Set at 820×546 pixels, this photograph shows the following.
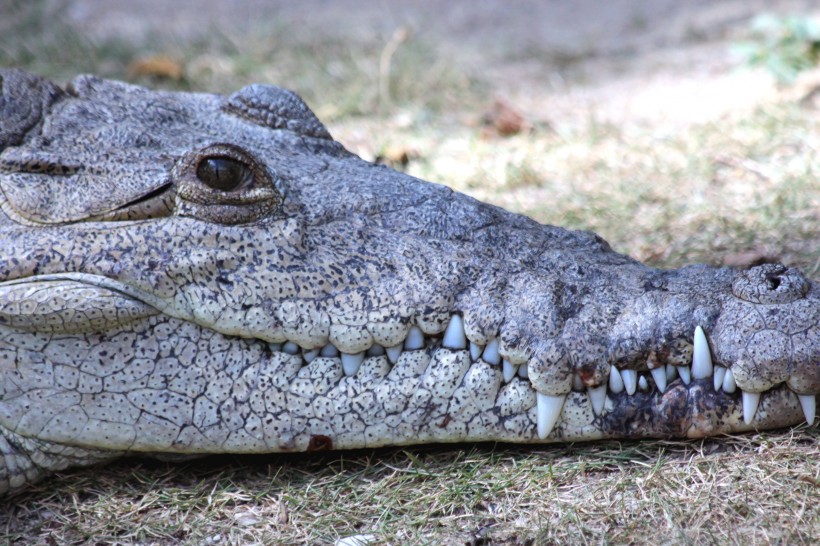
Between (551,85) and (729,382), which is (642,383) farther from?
(551,85)

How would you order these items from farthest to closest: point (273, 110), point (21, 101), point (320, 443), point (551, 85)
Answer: point (551, 85) → point (273, 110) → point (21, 101) → point (320, 443)

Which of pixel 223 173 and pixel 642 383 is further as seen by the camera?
pixel 223 173

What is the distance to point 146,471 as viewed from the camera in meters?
2.89

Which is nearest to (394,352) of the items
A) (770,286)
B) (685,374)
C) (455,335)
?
(455,335)

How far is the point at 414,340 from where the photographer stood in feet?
8.68

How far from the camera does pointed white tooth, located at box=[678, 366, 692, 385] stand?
253 cm

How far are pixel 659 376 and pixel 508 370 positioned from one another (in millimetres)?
412

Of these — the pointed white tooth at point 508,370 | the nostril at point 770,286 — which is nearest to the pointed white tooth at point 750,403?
the nostril at point 770,286

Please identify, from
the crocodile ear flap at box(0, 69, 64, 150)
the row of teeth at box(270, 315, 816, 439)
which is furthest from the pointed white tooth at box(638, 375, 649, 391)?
the crocodile ear flap at box(0, 69, 64, 150)

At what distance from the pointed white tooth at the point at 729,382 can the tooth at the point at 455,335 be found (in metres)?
0.71

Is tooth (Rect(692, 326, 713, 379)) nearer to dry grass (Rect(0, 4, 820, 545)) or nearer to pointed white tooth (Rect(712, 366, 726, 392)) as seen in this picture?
pointed white tooth (Rect(712, 366, 726, 392))

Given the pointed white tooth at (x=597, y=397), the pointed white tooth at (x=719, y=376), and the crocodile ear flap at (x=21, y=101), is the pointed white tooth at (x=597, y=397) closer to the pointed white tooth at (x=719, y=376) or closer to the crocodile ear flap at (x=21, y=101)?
the pointed white tooth at (x=719, y=376)

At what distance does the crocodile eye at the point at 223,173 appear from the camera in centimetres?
278

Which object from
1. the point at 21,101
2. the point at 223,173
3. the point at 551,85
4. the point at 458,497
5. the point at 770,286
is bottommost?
the point at 458,497
